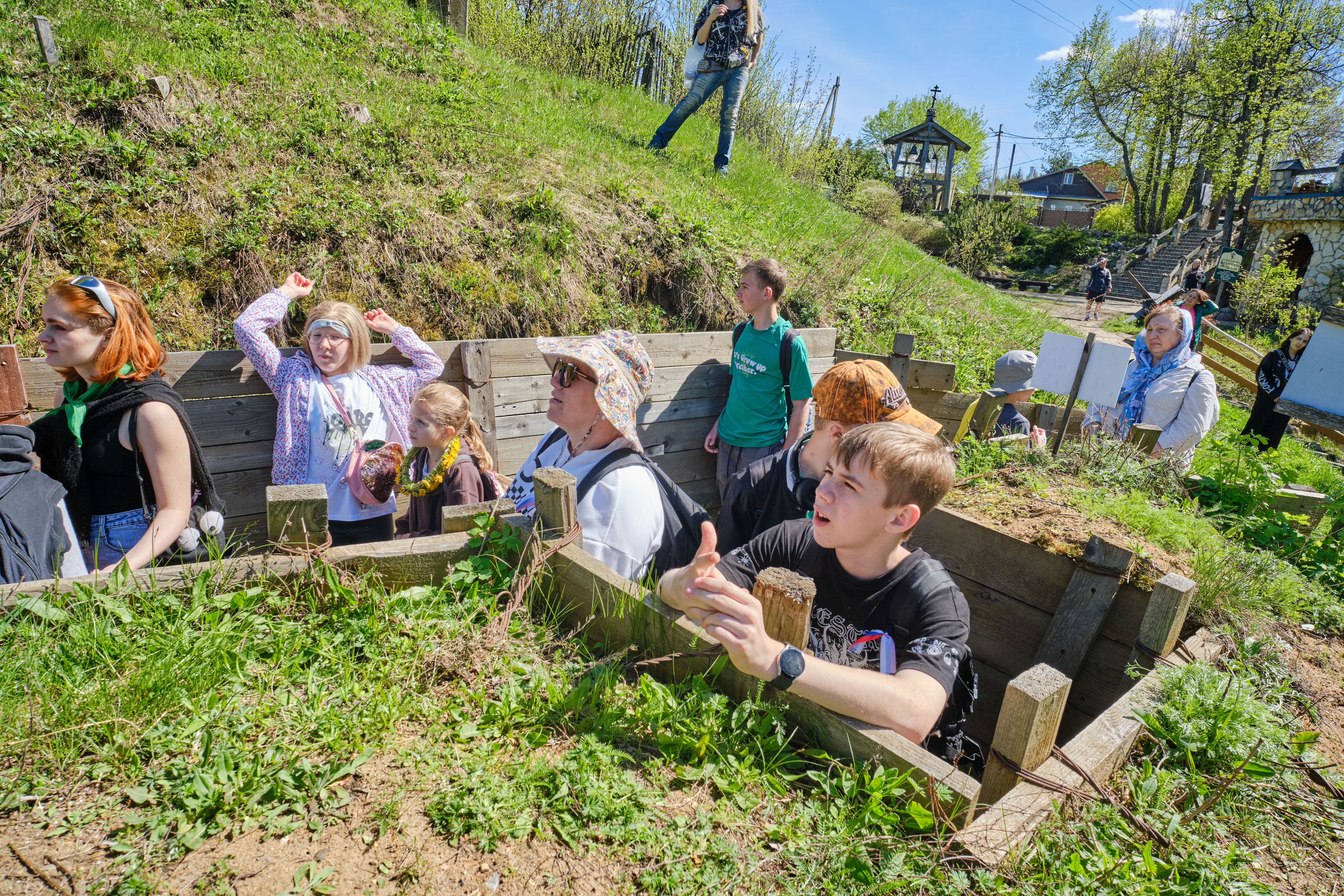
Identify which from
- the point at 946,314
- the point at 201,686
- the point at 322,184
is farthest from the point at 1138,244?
the point at 201,686

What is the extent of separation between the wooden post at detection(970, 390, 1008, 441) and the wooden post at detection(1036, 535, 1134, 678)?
→ 2701 millimetres

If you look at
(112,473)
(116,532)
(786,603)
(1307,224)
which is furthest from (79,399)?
(1307,224)

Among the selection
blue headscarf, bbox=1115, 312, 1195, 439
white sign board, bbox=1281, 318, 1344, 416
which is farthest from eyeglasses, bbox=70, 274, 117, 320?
white sign board, bbox=1281, 318, 1344, 416

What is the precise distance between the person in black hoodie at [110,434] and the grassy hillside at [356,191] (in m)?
1.81

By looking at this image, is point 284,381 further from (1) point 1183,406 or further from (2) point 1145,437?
(1) point 1183,406

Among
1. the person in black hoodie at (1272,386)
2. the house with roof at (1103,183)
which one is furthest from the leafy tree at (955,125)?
the person in black hoodie at (1272,386)

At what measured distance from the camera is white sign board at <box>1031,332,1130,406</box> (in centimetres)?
448

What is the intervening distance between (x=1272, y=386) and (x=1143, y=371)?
5080mm

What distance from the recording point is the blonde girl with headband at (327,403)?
3.51 meters

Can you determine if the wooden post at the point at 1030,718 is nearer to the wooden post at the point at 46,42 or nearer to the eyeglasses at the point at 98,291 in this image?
the eyeglasses at the point at 98,291

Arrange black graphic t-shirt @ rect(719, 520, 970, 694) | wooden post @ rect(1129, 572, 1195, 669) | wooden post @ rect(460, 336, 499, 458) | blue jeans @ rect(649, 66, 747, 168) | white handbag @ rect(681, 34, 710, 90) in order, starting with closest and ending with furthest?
black graphic t-shirt @ rect(719, 520, 970, 694)
wooden post @ rect(1129, 572, 1195, 669)
wooden post @ rect(460, 336, 499, 458)
white handbag @ rect(681, 34, 710, 90)
blue jeans @ rect(649, 66, 747, 168)

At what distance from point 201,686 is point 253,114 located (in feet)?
19.3

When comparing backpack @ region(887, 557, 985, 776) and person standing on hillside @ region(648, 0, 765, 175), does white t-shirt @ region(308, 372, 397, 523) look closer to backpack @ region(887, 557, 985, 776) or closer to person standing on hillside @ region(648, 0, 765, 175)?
backpack @ region(887, 557, 985, 776)

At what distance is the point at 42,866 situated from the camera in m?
1.25
